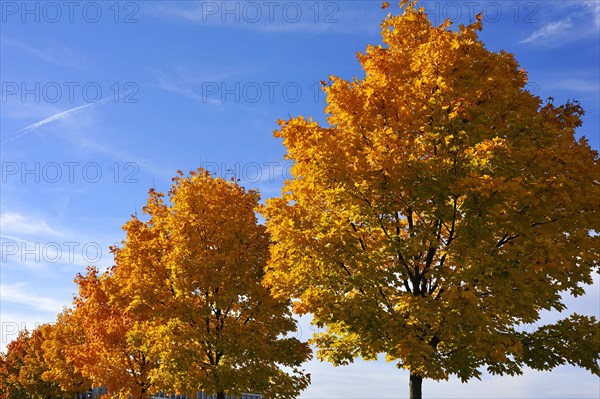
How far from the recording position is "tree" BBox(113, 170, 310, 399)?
2583 centimetres

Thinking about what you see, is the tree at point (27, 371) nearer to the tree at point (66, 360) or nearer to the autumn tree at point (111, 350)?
the tree at point (66, 360)

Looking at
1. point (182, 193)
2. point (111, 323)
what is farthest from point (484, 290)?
Answer: point (111, 323)

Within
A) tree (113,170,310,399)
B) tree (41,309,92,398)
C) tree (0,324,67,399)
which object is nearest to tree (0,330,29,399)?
tree (0,324,67,399)

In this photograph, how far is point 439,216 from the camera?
18812 millimetres

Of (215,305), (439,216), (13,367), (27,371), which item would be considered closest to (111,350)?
(215,305)

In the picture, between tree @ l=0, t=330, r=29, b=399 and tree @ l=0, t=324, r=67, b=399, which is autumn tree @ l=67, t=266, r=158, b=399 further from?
tree @ l=0, t=330, r=29, b=399

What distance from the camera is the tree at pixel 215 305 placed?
1017 inches

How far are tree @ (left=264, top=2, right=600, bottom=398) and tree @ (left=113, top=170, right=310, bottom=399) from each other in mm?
5556

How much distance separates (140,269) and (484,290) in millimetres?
17525

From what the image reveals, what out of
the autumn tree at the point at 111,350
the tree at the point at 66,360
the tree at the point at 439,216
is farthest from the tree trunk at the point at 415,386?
the tree at the point at 66,360

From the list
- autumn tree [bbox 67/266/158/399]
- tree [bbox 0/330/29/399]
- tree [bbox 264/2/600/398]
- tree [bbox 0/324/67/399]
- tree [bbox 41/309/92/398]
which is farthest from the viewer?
tree [bbox 0/330/29/399]

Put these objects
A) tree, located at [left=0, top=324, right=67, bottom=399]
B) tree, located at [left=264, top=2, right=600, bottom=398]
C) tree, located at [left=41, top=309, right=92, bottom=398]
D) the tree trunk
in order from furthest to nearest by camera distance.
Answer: tree, located at [left=0, top=324, right=67, bottom=399] → tree, located at [left=41, top=309, right=92, bottom=398] → the tree trunk → tree, located at [left=264, top=2, right=600, bottom=398]

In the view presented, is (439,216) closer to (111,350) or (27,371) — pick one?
(111,350)

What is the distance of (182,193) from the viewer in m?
28.5
